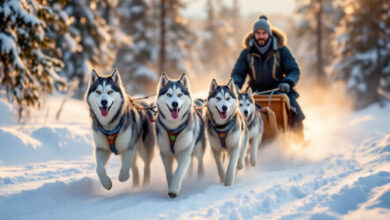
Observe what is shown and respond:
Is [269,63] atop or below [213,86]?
atop

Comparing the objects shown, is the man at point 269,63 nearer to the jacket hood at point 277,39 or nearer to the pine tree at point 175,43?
the jacket hood at point 277,39

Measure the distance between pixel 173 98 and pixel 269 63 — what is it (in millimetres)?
3013

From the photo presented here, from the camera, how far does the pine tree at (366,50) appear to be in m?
15.7

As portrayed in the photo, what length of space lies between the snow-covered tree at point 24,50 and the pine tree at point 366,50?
13695mm

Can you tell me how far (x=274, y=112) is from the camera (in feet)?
20.3

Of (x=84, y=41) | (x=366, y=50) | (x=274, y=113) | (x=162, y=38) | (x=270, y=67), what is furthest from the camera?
(x=162, y=38)

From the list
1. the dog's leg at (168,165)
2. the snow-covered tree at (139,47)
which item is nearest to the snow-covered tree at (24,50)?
the dog's leg at (168,165)

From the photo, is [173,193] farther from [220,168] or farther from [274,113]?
[274,113]

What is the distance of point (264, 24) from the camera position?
625cm

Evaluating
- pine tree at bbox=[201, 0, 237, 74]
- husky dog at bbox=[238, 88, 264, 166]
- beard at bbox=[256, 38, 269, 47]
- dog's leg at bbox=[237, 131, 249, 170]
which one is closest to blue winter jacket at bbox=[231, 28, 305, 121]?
beard at bbox=[256, 38, 269, 47]

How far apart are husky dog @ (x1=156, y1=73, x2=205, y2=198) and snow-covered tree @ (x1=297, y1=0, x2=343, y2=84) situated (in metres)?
18.5

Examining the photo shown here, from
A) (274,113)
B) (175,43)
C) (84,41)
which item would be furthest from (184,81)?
(175,43)

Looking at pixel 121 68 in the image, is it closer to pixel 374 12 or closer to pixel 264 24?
pixel 374 12

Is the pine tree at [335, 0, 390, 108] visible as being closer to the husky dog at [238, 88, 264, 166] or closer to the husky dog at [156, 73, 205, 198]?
the husky dog at [238, 88, 264, 166]
